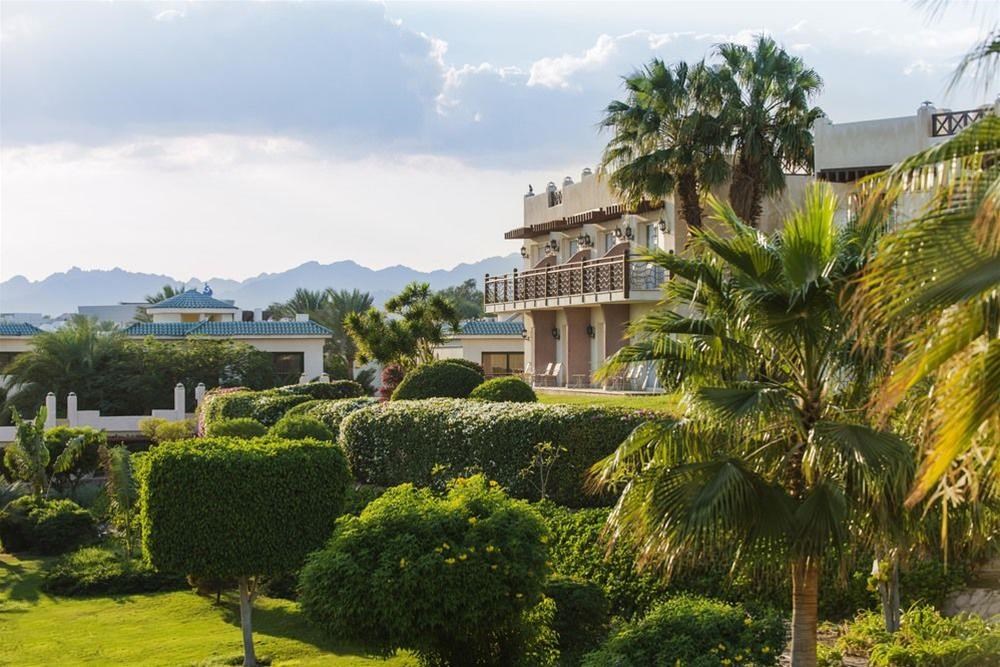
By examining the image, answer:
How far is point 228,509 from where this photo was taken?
15.9 m

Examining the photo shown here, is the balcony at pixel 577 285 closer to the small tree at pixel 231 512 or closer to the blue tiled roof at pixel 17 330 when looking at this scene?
the small tree at pixel 231 512

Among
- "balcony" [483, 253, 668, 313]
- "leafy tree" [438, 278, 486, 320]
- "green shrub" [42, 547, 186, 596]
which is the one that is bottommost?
"green shrub" [42, 547, 186, 596]

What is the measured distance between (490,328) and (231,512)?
39483 mm

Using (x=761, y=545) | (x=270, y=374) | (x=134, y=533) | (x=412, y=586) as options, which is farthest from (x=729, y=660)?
(x=270, y=374)

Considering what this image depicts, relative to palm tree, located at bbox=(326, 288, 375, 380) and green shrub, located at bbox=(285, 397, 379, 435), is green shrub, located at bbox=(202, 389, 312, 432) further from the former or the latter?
palm tree, located at bbox=(326, 288, 375, 380)

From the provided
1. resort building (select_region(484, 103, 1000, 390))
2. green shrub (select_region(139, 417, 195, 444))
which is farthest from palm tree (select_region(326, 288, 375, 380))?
resort building (select_region(484, 103, 1000, 390))

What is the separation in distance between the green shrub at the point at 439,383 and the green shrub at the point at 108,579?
258 inches

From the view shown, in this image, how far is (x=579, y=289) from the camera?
119 feet

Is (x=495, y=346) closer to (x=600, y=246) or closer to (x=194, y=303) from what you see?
(x=600, y=246)

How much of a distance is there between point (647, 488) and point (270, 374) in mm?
44933

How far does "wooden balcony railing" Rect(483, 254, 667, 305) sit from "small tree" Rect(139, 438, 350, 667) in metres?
13.7

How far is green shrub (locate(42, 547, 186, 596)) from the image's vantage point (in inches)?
891

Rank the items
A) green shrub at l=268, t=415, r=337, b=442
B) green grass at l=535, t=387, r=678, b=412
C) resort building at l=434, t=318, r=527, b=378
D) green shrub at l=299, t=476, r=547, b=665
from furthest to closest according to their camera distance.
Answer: resort building at l=434, t=318, r=527, b=378 → green shrub at l=268, t=415, r=337, b=442 → green grass at l=535, t=387, r=678, b=412 → green shrub at l=299, t=476, r=547, b=665

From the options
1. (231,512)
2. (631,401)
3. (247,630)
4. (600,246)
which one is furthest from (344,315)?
(247,630)
